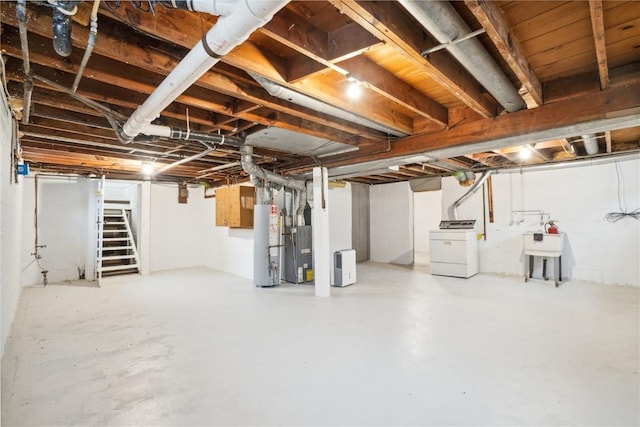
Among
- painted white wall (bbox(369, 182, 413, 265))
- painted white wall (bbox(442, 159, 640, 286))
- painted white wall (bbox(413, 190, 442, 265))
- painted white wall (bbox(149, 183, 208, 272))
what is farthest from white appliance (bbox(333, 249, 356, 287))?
painted white wall (bbox(413, 190, 442, 265))

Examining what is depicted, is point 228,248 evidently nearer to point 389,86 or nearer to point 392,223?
point 392,223

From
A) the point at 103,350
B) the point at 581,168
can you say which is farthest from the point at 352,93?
the point at 581,168

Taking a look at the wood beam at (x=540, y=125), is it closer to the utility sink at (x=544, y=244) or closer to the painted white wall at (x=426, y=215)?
the utility sink at (x=544, y=244)

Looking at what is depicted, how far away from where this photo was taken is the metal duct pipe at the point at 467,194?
592cm

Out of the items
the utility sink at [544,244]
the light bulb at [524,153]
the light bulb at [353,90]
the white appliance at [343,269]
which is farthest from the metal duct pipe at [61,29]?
the utility sink at [544,244]

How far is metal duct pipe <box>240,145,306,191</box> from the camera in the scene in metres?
3.74

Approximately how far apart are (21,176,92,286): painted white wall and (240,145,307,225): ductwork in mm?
4051

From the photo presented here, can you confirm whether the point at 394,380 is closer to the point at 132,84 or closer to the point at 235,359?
the point at 235,359

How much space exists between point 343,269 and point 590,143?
3.80m

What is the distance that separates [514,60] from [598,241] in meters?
4.89

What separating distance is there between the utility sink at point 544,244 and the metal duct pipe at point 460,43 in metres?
3.51

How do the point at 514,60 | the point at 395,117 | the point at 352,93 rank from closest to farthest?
the point at 514,60
the point at 352,93
the point at 395,117

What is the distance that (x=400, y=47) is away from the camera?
164 centimetres

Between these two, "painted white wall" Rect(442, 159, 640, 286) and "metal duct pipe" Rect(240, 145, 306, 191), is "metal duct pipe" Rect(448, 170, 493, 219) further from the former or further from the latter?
"metal duct pipe" Rect(240, 145, 306, 191)
